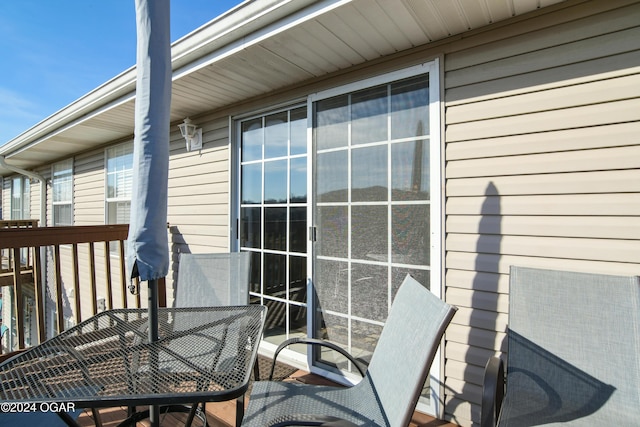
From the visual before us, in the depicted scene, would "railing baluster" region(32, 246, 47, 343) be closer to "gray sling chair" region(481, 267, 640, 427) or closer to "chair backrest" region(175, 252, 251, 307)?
"chair backrest" region(175, 252, 251, 307)

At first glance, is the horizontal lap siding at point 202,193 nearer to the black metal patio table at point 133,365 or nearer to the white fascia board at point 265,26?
the white fascia board at point 265,26

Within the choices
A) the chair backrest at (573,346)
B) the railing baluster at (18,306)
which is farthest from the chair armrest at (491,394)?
the railing baluster at (18,306)

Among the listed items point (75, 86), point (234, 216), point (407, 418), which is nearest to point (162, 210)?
point (407, 418)

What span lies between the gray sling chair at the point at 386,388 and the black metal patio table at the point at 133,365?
0.63 feet

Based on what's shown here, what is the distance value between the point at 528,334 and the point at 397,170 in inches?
48.9

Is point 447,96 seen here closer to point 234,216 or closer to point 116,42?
point 234,216

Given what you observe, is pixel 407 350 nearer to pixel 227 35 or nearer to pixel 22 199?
pixel 227 35

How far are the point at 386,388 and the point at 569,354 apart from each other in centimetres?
96

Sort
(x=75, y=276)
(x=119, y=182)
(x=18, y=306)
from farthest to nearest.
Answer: (x=119, y=182) → (x=75, y=276) → (x=18, y=306)

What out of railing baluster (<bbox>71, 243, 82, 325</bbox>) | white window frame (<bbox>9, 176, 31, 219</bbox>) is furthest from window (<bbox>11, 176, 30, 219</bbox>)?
railing baluster (<bbox>71, 243, 82, 325</bbox>)

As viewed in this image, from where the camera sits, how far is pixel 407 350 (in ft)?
4.28

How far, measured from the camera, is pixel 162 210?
129 centimetres

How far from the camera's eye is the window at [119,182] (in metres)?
4.96

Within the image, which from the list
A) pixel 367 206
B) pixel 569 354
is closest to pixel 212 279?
pixel 367 206
